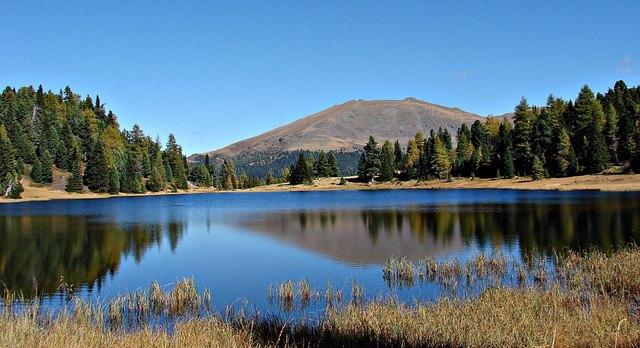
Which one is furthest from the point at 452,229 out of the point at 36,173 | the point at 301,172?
the point at 36,173

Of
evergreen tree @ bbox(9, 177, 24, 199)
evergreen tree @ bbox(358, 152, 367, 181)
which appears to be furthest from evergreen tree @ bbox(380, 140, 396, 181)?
evergreen tree @ bbox(9, 177, 24, 199)

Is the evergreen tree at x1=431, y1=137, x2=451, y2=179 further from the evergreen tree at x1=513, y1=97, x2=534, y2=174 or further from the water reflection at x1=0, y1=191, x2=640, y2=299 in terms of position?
the water reflection at x1=0, y1=191, x2=640, y2=299

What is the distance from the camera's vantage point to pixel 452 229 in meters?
46.2

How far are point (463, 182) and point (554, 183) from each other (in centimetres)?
2734

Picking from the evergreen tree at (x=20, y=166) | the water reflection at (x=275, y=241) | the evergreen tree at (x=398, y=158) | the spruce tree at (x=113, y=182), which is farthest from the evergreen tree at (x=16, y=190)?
the evergreen tree at (x=398, y=158)

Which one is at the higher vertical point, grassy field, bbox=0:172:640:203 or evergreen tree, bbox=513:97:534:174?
evergreen tree, bbox=513:97:534:174

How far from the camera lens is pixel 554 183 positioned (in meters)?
103

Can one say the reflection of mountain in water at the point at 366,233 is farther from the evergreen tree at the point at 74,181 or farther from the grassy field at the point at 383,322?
the evergreen tree at the point at 74,181

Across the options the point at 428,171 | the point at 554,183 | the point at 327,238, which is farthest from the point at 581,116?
the point at 327,238

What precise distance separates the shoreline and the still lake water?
3542cm

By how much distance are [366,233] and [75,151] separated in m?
128

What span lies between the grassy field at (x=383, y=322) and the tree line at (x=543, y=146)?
91.0 meters

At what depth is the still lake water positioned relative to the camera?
26.5m

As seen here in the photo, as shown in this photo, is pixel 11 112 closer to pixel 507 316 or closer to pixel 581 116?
pixel 581 116
